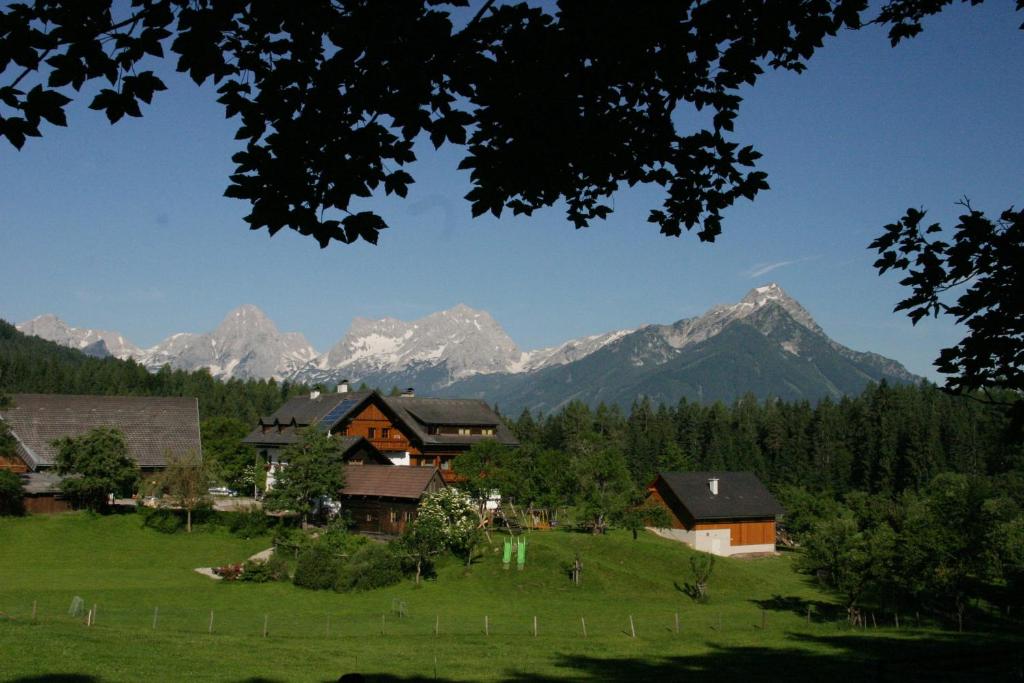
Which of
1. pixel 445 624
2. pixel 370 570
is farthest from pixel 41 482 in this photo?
pixel 445 624

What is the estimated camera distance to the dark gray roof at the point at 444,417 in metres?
68.9

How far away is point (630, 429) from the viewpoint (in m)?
136

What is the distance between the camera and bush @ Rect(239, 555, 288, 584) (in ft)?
124

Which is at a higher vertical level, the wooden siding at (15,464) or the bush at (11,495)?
the wooden siding at (15,464)

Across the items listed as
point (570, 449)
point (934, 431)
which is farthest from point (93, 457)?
point (934, 431)

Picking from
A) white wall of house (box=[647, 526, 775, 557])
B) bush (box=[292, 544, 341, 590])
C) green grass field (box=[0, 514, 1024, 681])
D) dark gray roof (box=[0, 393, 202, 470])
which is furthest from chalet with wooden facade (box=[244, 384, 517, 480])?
bush (box=[292, 544, 341, 590])

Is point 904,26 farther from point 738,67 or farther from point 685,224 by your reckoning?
point 685,224

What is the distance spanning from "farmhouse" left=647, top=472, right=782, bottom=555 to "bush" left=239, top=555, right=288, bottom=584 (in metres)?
31.5

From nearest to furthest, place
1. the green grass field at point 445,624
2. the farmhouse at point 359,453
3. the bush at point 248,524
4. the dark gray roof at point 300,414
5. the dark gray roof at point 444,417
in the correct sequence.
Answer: the green grass field at point 445,624 < the bush at point 248,524 < the farmhouse at point 359,453 < the dark gray roof at point 300,414 < the dark gray roof at point 444,417

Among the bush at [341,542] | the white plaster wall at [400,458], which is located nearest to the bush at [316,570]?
the bush at [341,542]

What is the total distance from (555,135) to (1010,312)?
196 inches

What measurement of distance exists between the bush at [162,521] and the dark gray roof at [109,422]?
26.9ft

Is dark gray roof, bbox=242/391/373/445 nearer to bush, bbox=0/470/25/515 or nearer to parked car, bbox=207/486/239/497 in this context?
parked car, bbox=207/486/239/497

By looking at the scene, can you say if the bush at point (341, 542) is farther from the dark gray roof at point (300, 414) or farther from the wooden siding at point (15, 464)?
the wooden siding at point (15, 464)
